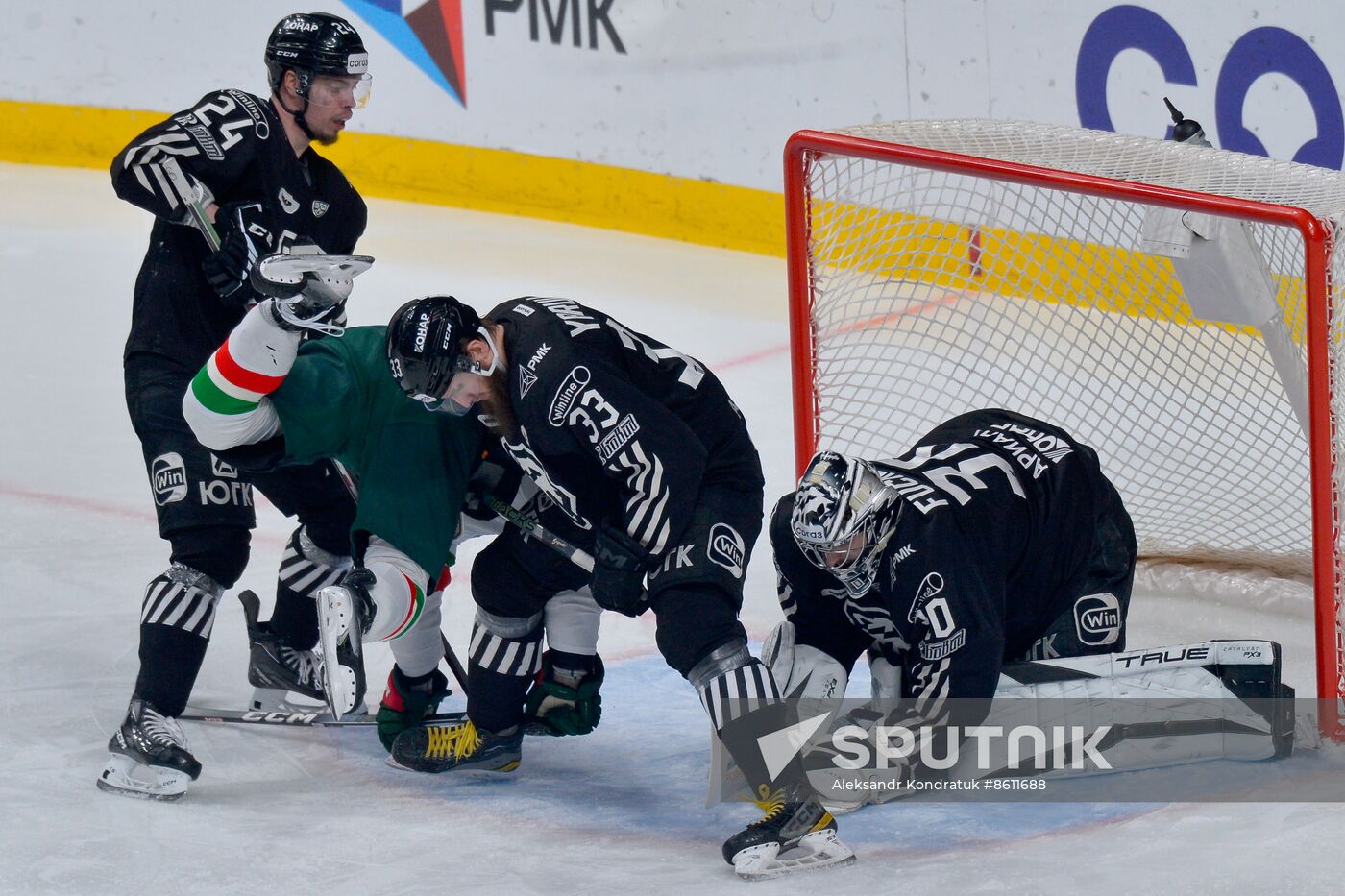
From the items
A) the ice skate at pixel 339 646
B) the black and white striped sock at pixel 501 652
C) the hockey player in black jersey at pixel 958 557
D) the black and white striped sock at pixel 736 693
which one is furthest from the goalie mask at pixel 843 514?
the ice skate at pixel 339 646

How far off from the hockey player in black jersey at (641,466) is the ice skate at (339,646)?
371 millimetres

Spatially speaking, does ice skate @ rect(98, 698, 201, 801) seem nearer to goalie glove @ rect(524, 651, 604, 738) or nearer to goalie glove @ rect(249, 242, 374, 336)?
goalie glove @ rect(524, 651, 604, 738)

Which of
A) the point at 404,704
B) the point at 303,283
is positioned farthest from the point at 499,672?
the point at 303,283

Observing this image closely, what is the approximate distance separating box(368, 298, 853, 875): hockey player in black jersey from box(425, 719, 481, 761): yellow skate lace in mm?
483

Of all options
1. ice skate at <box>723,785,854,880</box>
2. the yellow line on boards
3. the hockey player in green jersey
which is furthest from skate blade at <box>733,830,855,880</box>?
the yellow line on boards

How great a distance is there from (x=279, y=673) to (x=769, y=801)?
129 cm

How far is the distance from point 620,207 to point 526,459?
4295mm

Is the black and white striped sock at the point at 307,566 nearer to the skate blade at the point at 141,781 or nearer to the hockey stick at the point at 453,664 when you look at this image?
the hockey stick at the point at 453,664

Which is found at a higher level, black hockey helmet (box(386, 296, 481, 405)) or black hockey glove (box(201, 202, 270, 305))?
black hockey glove (box(201, 202, 270, 305))

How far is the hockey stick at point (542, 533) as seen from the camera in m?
3.31

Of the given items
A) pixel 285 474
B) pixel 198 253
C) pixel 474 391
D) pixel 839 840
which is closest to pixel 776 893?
pixel 839 840

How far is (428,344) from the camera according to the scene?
3.01 m

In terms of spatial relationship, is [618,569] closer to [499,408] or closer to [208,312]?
[499,408]

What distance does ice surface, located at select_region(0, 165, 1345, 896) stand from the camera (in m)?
3.04
